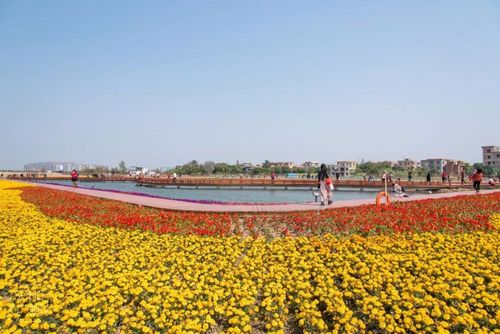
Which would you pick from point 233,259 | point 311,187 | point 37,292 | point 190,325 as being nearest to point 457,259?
point 233,259

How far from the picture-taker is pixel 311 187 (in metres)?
43.1

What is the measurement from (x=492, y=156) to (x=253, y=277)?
125163mm

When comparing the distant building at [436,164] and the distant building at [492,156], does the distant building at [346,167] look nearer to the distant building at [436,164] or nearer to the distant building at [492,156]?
the distant building at [436,164]

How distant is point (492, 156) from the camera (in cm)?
10712

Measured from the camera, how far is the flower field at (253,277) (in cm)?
457

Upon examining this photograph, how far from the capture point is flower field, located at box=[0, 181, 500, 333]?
457 centimetres

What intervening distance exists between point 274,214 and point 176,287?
21.7ft

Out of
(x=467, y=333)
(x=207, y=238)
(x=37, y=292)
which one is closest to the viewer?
(x=467, y=333)

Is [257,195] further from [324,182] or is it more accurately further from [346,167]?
[346,167]

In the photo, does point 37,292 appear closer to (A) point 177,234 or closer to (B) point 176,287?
(B) point 176,287

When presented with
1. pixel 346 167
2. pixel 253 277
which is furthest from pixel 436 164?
pixel 253 277

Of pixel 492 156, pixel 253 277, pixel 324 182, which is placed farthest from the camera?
pixel 492 156

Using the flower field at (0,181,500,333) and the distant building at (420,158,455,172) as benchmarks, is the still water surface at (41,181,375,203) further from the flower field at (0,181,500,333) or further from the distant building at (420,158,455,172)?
the distant building at (420,158,455,172)

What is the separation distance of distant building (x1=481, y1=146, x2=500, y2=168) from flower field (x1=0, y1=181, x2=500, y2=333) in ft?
385
